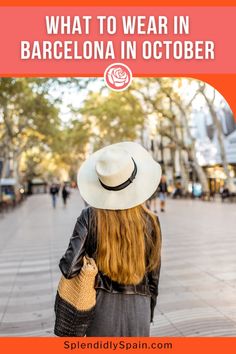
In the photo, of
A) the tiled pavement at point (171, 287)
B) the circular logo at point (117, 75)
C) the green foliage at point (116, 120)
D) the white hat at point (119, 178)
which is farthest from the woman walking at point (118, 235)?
the green foliage at point (116, 120)

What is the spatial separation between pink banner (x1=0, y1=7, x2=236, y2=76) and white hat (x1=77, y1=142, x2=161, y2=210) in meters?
0.92

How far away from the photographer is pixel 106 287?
2.65 m

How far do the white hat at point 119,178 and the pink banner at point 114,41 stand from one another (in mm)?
919

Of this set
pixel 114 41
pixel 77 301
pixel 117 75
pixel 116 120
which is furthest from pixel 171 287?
pixel 116 120

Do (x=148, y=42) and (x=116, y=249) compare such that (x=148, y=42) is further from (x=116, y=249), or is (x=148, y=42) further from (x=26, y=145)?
(x=26, y=145)

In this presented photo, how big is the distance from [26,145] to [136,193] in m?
42.4

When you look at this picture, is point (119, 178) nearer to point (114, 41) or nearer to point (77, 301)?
point (77, 301)

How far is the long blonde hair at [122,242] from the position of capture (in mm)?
2568

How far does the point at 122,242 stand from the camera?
2.58 metres

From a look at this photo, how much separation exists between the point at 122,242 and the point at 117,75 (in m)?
1.30

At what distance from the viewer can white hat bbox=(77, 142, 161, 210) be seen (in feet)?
8.46

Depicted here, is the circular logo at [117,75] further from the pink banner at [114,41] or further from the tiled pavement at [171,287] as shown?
the tiled pavement at [171,287]

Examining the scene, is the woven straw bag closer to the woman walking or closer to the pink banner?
the woman walking

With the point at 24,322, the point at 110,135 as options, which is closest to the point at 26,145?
the point at 110,135
